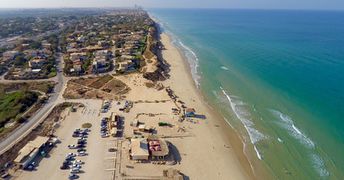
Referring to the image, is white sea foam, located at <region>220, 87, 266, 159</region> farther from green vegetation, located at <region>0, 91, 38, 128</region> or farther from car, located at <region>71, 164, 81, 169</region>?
green vegetation, located at <region>0, 91, 38, 128</region>

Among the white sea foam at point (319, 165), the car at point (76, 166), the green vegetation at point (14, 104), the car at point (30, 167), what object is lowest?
the car at point (30, 167)

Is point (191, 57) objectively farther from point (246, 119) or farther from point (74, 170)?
point (74, 170)

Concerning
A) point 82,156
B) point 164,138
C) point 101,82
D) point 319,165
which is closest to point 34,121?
point 82,156

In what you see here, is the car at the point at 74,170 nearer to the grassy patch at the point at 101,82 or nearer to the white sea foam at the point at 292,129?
the grassy patch at the point at 101,82

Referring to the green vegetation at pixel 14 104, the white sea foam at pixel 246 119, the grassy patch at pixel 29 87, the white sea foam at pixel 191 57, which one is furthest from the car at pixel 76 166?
the white sea foam at pixel 191 57

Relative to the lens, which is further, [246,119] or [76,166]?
[246,119]

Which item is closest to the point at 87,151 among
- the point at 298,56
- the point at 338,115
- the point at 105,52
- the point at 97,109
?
the point at 97,109

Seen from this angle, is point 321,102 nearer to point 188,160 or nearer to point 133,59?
point 188,160
